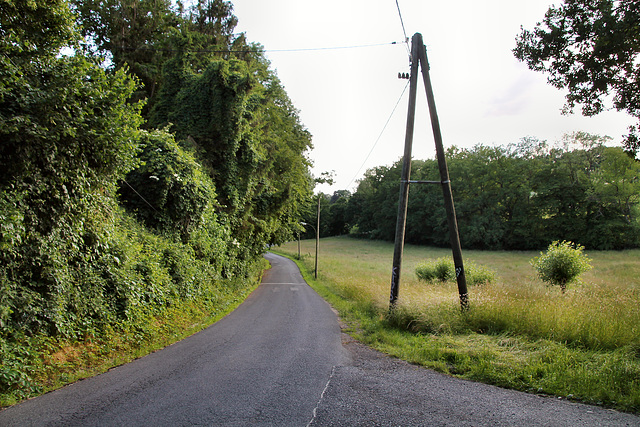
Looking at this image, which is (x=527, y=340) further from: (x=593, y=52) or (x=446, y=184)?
(x=593, y=52)

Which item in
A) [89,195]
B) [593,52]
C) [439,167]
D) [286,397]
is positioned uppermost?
[593,52]

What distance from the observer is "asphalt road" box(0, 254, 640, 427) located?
3.81 m

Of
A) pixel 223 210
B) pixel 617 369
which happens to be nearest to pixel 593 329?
pixel 617 369

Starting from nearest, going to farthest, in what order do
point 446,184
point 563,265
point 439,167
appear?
point 439,167 → point 446,184 → point 563,265

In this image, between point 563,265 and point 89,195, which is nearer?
point 89,195

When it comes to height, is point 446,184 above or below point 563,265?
above

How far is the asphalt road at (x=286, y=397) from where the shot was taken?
3.81 meters

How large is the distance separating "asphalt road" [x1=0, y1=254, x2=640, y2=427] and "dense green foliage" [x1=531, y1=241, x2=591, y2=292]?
1174 cm

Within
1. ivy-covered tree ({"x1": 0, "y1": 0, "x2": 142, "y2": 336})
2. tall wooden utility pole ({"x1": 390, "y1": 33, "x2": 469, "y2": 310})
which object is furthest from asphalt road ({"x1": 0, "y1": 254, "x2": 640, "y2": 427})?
tall wooden utility pole ({"x1": 390, "y1": 33, "x2": 469, "y2": 310})

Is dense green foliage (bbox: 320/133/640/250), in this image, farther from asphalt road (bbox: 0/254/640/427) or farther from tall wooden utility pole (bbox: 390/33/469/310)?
asphalt road (bbox: 0/254/640/427)

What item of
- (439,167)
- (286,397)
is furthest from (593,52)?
(286,397)

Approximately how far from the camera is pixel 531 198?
55.9 meters

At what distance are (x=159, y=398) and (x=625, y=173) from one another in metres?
58.6

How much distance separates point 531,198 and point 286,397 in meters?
62.9
